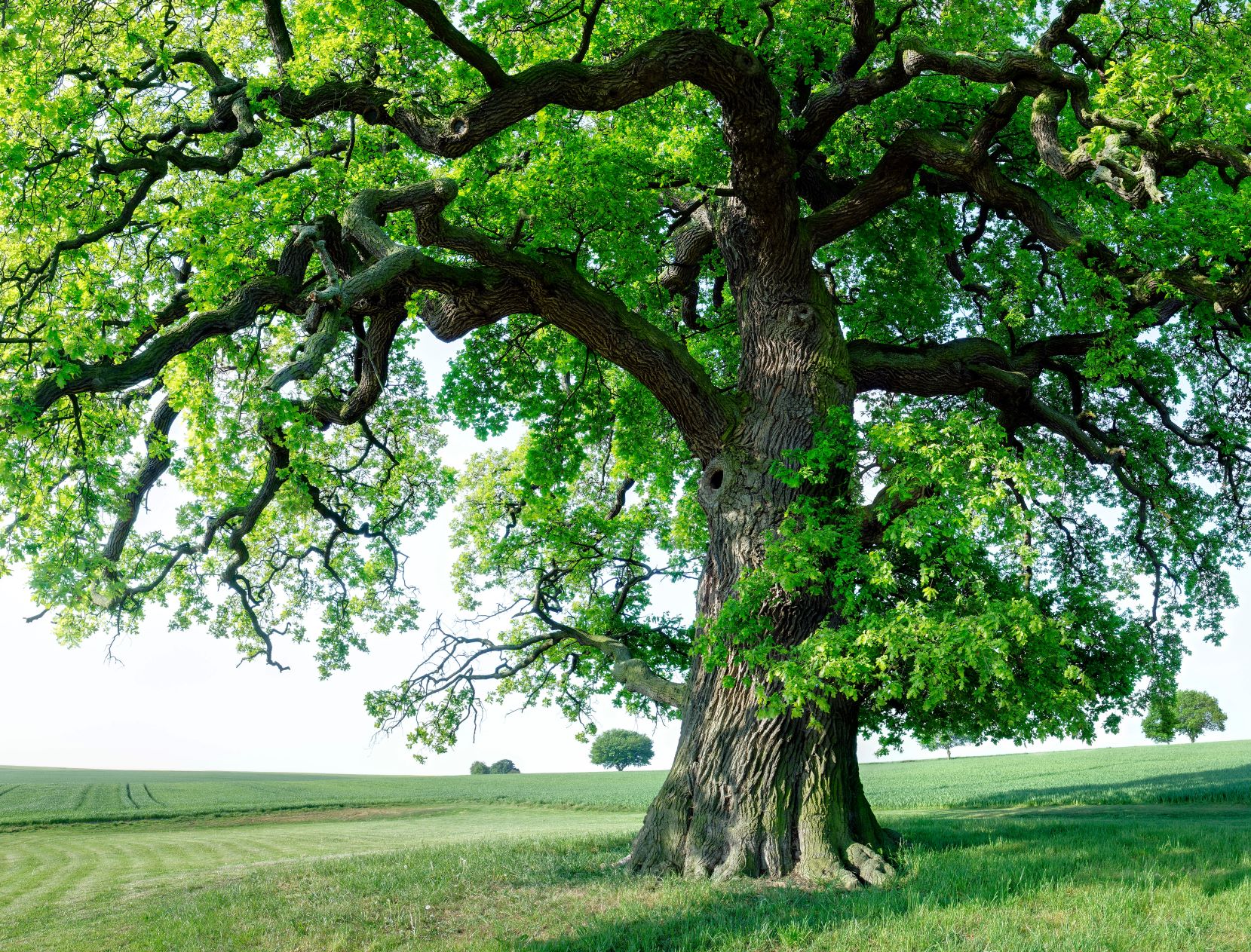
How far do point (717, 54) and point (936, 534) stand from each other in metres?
6.46

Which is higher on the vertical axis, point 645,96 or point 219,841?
point 645,96

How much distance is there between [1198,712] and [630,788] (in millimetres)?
46850

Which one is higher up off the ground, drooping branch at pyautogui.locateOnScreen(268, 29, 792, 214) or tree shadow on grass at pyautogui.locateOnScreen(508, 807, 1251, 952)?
drooping branch at pyautogui.locateOnScreen(268, 29, 792, 214)

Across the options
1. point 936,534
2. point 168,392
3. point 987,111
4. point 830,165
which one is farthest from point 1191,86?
point 168,392

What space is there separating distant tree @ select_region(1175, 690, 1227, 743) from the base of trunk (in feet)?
215

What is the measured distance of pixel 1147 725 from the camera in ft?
167

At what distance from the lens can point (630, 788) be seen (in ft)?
144

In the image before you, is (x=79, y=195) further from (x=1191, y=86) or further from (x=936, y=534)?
(x=1191, y=86)

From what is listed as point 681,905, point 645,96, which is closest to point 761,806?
point 681,905

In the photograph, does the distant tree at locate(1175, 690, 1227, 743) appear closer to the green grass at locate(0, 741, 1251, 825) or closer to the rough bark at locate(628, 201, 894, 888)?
the green grass at locate(0, 741, 1251, 825)

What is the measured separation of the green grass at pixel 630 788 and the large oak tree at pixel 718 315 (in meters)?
10.1

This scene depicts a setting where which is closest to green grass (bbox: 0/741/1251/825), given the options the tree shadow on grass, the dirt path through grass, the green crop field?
the green crop field

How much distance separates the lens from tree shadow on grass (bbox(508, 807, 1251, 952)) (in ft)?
24.4

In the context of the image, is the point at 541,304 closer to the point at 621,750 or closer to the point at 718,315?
the point at 718,315
